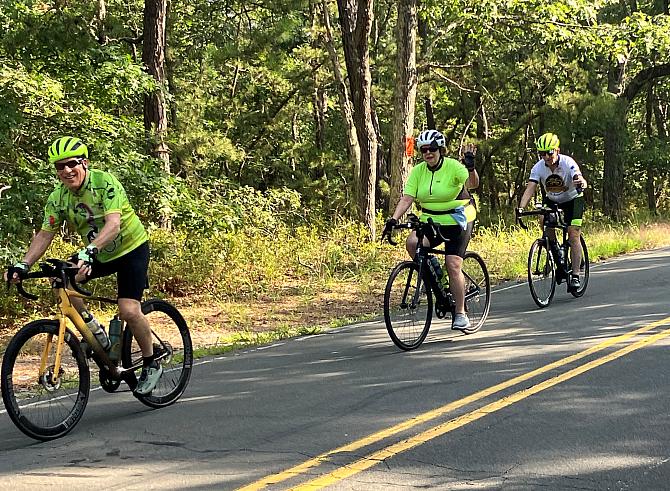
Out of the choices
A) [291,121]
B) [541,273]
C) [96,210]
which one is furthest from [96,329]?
[291,121]

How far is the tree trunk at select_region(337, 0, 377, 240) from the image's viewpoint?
19266mm

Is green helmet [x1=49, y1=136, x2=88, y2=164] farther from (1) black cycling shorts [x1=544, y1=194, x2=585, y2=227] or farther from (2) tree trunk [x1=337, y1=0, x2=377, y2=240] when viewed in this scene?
(2) tree trunk [x1=337, y1=0, x2=377, y2=240]

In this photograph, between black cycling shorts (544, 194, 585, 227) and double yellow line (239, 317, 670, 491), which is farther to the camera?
black cycling shorts (544, 194, 585, 227)

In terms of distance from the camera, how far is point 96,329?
21.0 ft

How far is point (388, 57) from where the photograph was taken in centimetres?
3088

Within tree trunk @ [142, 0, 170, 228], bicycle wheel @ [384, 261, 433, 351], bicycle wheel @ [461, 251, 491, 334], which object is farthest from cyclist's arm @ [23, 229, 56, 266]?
tree trunk @ [142, 0, 170, 228]

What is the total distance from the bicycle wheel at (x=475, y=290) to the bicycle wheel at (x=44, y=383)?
462 cm

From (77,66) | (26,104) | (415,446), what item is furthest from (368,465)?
(77,66)

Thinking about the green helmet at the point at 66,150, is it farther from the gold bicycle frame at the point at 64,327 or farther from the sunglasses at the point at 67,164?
the gold bicycle frame at the point at 64,327

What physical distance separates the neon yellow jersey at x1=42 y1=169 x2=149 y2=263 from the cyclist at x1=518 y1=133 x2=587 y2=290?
6337mm

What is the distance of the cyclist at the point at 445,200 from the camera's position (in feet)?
29.5

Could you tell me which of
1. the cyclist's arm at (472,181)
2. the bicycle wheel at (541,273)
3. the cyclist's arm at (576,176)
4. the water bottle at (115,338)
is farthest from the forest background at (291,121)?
the water bottle at (115,338)

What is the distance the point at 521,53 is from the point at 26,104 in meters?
24.5

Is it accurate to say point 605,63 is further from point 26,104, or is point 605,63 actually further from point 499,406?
point 499,406
